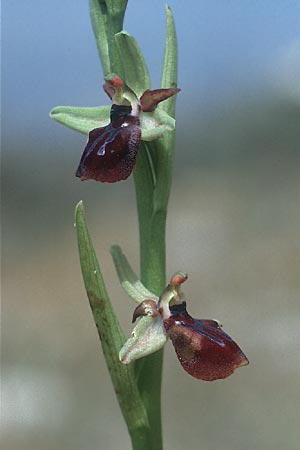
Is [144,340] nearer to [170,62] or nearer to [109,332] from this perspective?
[109,332]

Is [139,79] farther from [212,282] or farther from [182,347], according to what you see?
[212,282]

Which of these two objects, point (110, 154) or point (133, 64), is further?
point (133, 64)

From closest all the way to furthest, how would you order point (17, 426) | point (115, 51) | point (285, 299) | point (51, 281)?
1. point (115, 51)
2. point (17, 426)
3. point (285, 299)
4. point (51, 281)

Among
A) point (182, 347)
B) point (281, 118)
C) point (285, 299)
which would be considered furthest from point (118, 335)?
point (281, 118)

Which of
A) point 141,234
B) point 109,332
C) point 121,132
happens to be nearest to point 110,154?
point 121,132

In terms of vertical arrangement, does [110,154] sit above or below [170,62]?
below

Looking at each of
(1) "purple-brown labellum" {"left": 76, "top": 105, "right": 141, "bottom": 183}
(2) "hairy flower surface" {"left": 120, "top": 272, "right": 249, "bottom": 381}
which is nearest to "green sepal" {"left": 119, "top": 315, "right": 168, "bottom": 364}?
(2) "hairy flower surface" {"left": 120, "top": 272, "right": 249, "bottom": 381}
